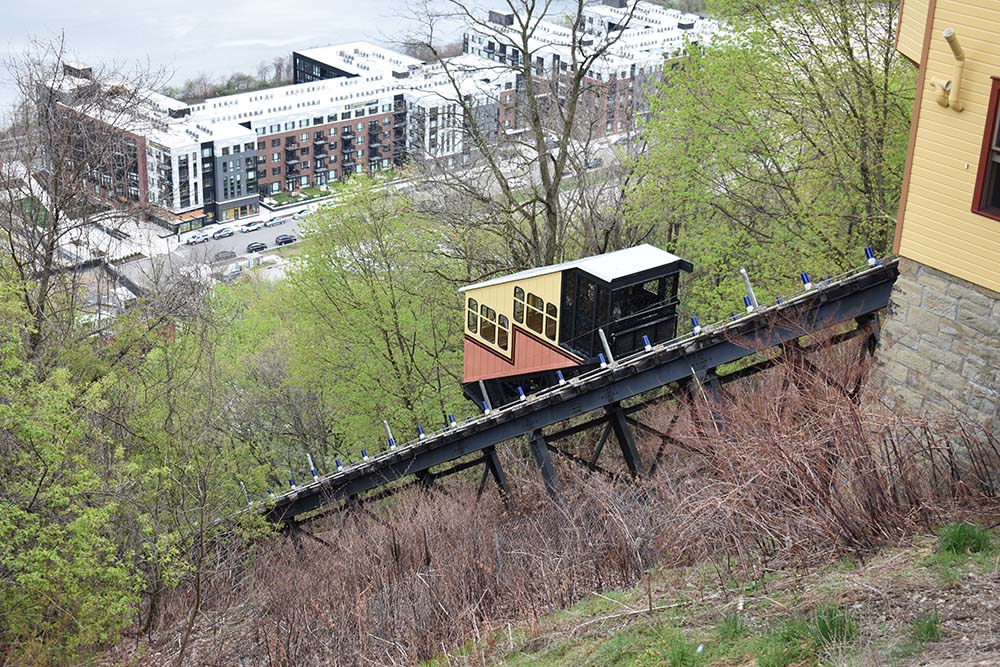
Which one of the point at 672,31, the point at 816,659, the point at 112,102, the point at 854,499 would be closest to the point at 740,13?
the point at 112,102

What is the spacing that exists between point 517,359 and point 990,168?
1205 cm

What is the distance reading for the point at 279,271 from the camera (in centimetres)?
9075

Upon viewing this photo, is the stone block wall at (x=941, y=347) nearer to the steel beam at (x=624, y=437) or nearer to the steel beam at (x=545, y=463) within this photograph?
the steel beam at (x=624, y=437)

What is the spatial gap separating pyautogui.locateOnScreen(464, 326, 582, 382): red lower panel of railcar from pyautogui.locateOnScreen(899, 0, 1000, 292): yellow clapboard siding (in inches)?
340

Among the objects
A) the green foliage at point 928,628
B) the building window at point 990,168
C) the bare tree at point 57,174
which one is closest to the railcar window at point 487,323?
the bare tree at point 57,174

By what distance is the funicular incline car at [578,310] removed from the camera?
21391 millimetres

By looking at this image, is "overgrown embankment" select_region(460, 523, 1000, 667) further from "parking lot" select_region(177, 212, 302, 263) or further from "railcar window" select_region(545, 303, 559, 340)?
Result: "parking lot" select_region(177, 212, 302, 263)

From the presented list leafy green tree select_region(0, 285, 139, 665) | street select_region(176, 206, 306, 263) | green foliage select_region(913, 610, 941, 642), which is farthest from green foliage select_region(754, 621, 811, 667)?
street select_region(176, 206, 306, 263)

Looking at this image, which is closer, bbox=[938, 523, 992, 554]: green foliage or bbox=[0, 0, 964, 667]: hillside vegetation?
bbox=[938, 523, 992, 554]: green foliage

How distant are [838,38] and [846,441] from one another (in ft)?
43.7

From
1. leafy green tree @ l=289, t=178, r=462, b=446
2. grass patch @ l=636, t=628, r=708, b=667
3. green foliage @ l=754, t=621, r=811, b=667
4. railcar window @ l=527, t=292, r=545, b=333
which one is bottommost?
leafy green tree @ l=289, t=178, r=462, b=446

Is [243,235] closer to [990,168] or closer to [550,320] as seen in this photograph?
[550,320]

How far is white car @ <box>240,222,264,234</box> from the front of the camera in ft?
396

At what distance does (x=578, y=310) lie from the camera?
21797 mm
